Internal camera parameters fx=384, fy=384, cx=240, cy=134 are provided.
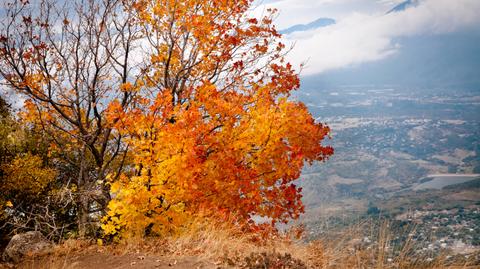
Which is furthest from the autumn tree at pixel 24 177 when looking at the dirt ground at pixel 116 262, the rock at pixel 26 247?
the dirt ground at pixel 116 262

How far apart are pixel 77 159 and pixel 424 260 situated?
19.1 metres

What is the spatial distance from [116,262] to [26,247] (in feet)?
19.4

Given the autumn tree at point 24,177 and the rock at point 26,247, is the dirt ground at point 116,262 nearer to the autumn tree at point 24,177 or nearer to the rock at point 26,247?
the rock at point 26,247

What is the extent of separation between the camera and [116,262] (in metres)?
9.60

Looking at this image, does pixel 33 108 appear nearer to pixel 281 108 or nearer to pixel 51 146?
pixel 51 146

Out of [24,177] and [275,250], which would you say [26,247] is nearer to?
[24,177]

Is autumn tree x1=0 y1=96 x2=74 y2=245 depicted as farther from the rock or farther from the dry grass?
the dry grass

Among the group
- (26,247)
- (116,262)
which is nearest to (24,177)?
(26,247)

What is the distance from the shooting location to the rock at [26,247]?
42.6ft

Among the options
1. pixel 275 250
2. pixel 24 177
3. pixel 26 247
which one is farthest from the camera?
pixel 24 177

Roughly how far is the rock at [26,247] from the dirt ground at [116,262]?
0.60m

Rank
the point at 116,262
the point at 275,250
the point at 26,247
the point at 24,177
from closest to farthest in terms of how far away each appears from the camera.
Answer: the point at 275,250, the point at 116,262, the point at 26,247, the point at 24,177

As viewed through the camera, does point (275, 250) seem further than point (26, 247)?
No

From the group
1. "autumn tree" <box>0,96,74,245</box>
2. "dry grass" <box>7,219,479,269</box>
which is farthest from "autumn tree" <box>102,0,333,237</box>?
"autumn tree" <box>0,96,74,245</box>
